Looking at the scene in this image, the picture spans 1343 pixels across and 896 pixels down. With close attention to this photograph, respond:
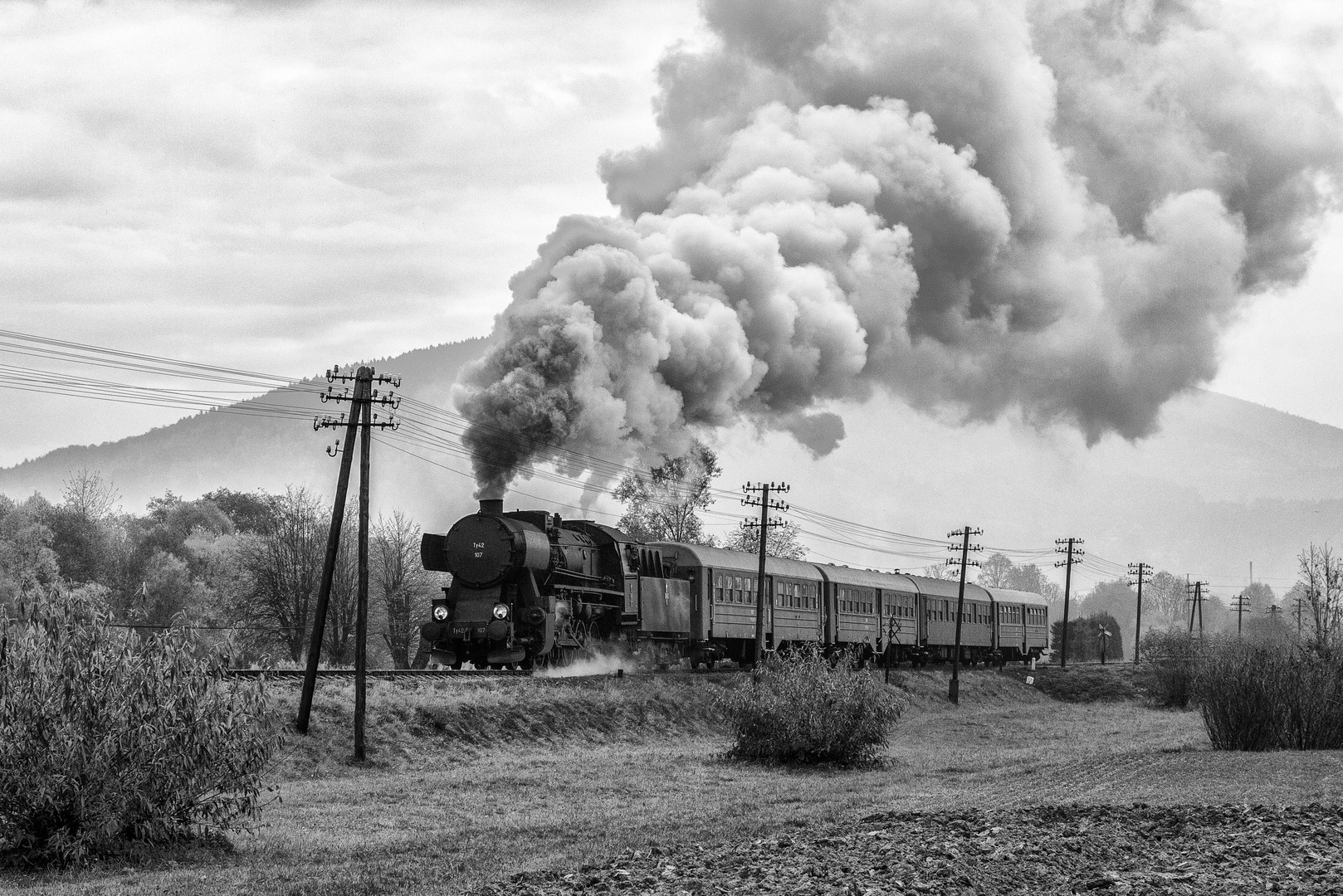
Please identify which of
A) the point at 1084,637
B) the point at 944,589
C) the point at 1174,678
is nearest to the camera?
the point at 1174,678

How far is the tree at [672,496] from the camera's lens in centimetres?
8138

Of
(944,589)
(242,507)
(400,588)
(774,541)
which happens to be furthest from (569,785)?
(242,507)

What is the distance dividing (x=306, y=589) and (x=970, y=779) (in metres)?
45.2

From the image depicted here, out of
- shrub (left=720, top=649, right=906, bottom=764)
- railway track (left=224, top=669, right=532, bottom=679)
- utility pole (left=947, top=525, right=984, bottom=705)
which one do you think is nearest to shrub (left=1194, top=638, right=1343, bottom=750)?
shrub (left=720, top=649, right=906, bottom=764)

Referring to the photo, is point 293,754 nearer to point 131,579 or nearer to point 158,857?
point 158,857

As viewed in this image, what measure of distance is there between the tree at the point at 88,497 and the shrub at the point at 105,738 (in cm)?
6639

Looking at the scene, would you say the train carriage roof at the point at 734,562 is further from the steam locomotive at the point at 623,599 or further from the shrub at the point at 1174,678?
the shrub at the point at 1174,678

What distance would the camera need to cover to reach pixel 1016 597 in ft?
243

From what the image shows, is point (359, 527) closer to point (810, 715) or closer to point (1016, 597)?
point (810, 715)

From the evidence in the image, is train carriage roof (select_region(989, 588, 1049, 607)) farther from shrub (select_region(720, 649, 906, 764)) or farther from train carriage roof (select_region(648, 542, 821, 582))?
shrub (select_region(720, 649, 906, 764))

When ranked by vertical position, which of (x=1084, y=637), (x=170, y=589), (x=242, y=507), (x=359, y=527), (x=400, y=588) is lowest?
(x=1084, y=637)

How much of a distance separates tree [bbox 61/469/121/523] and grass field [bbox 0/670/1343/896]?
52.7 meters

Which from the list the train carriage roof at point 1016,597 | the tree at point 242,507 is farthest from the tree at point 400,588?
the tree at point 242,507

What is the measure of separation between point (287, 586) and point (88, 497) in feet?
86.2
